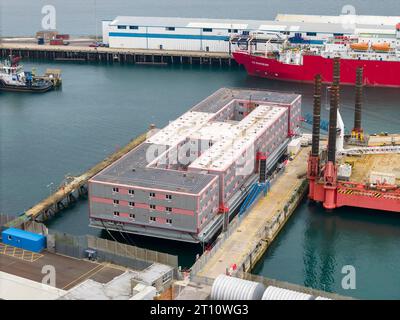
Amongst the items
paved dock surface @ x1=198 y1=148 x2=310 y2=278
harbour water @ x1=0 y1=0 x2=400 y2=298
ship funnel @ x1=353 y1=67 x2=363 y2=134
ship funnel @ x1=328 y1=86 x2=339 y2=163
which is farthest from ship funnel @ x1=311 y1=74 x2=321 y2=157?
ship funnel @ x1=353 y1=67 x2=363 y2=134

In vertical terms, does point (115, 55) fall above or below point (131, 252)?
above

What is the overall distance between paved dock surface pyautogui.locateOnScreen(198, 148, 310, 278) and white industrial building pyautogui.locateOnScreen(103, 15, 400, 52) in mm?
57502

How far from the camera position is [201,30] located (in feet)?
437

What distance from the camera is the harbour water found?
57406 millimetres

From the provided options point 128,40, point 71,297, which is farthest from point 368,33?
point 71,297

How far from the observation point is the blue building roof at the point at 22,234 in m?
51.8

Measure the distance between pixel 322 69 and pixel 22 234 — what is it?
74.9 metres

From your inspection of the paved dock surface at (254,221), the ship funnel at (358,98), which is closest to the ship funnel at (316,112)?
the paved dock surface at (254,221)

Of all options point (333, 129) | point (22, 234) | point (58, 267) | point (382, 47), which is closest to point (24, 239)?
point (22, 234)

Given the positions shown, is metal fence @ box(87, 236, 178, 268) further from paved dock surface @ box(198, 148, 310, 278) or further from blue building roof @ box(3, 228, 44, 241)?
blue building roof @ box(3, 228, 44, 241)

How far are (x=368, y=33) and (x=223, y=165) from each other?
70480mm

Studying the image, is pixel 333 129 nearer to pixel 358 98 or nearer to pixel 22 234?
pixel 358 98

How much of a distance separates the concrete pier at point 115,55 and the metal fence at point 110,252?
8200cm

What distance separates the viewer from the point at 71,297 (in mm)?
43188
